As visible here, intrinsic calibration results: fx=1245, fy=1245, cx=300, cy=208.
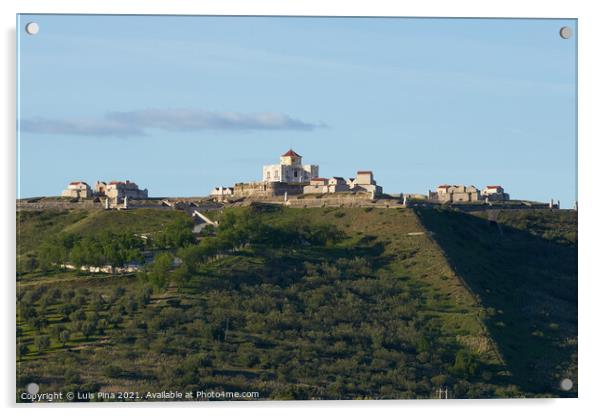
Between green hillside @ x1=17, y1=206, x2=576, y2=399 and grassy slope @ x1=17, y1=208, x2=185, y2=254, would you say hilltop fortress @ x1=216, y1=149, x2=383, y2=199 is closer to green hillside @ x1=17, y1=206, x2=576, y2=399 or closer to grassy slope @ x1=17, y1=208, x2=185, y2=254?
grassy slope @ x1=17, y1=208, x2=185, y2=254

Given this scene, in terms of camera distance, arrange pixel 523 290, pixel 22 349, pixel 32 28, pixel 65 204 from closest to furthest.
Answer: pixel 32 28 → pixel 22 349 → pixel 523 290 → pixel 65 204

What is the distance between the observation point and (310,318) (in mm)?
37500

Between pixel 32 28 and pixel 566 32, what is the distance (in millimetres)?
12415

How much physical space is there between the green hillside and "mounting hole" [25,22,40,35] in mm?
4785

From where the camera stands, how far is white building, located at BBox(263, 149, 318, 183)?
226ft

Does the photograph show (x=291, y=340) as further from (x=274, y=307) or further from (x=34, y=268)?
(x=34, y=268)

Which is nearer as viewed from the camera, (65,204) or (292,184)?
(65,204)

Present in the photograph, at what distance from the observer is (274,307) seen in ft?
126

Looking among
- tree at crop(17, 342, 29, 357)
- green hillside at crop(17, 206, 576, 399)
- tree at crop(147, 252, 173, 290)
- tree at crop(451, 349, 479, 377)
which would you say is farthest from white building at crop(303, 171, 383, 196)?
tree at crop(17, 342, 29, 357)

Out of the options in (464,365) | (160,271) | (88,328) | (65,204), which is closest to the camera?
(464,365)

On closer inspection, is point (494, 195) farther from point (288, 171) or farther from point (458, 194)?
point (288, 171)

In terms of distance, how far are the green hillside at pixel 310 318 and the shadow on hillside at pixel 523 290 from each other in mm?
84

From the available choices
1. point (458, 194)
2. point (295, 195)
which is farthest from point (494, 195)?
point (295, 195)

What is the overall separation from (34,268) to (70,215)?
1729 centimetres
